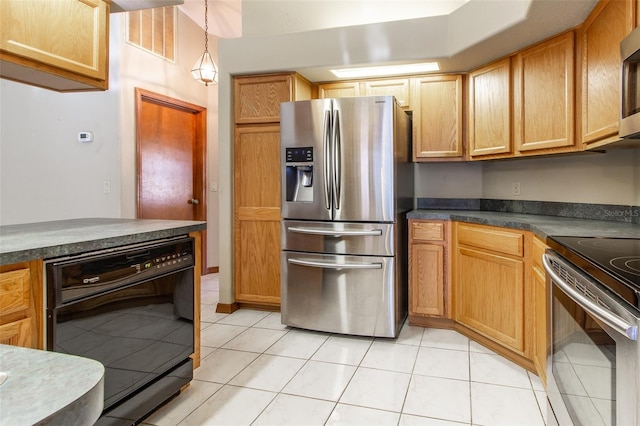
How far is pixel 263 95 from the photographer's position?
3.29 metres

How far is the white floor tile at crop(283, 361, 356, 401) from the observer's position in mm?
2039

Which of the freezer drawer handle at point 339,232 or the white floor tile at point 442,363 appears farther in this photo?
the freezer drawer handle at point 339,232

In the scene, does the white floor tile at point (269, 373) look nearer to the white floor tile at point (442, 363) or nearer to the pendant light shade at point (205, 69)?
the white floor tile at point (442, 363)

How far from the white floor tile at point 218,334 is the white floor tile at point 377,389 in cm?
102

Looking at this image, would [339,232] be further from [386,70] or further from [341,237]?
[386,70]

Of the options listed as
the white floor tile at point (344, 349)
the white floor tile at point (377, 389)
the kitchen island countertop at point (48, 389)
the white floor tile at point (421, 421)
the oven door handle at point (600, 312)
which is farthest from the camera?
the white floor tile at point (344, 349)

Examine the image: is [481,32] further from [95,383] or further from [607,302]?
[95,383]

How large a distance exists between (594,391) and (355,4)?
10.3ft

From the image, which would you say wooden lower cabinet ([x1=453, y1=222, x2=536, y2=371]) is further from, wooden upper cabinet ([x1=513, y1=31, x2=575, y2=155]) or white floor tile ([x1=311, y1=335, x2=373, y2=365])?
white floor tile ([x1=311, y1=335, x2=373, y2=365])

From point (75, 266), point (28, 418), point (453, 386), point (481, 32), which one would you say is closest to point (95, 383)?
point (28, 418)

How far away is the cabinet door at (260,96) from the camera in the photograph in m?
3.23

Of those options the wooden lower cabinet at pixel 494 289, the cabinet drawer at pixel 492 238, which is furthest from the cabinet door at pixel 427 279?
the cabinet drawer at pixel 492 238

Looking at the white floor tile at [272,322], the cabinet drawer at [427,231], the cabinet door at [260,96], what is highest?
the cabinet door at [260,96]

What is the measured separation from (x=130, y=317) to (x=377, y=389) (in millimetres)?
1283
